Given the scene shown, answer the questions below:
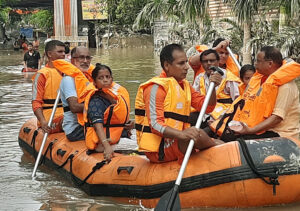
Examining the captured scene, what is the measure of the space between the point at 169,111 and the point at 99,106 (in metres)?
1.15

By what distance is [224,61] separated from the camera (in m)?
7.03

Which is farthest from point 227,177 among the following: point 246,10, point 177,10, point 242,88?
point 177,10

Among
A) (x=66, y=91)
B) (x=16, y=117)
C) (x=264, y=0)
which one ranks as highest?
(x=264, y=0)

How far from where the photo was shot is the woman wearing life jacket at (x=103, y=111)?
5.87 m

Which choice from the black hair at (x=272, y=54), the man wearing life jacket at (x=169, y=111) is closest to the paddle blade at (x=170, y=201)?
the man wearing life jacket at (x=169, y=111)

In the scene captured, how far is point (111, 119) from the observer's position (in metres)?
6.01

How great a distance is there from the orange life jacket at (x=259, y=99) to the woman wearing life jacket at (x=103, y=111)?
42.0 inches

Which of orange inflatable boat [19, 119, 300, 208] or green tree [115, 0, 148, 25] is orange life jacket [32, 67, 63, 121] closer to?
orange inflatable boat [19, 119, 300, 208]

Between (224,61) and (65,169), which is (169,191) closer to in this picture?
(65,169)

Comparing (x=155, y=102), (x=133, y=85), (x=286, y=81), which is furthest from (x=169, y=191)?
(x=133, y=85)

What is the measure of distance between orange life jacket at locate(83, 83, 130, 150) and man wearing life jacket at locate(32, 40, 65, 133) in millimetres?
1293

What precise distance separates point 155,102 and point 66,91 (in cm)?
194

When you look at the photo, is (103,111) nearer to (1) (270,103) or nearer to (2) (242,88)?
(2) (242,88)

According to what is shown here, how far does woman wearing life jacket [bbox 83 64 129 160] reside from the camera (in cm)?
587
